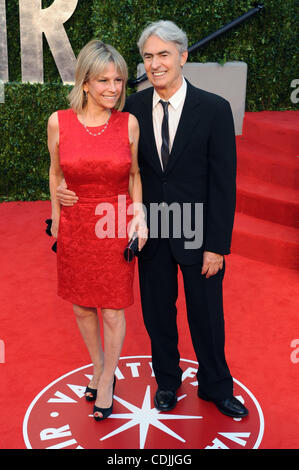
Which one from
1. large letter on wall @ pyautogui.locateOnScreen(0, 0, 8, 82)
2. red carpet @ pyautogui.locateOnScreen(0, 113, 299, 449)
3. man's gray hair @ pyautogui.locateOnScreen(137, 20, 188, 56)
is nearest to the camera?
man's gray hair @ pyautogui.locateOnScreen(137, 20, 188, 56)

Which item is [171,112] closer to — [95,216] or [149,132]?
[149,132]

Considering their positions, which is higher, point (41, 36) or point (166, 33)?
point (41, 36)

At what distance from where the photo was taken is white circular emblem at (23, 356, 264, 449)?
8.95 feet

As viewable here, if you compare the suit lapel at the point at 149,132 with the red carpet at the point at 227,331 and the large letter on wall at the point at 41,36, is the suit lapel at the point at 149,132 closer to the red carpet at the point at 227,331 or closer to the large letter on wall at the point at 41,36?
the red carpet at the point at 227,331

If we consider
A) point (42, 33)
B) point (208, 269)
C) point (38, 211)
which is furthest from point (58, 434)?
point (42, 33)

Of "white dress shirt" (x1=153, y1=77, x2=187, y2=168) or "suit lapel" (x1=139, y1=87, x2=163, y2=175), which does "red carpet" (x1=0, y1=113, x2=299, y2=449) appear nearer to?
"suit lapel" (x1=139, y1=87, x2=163, y2=175)

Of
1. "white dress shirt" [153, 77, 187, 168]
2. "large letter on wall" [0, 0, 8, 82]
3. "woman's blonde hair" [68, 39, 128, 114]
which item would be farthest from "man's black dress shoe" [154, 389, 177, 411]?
"large letter on wall" [0, 0, 8, 82]

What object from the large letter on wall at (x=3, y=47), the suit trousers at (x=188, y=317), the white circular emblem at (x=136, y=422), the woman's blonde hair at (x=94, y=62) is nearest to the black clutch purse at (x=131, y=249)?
the suit trousers at (x=188, y=317)

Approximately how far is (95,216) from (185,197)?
1.49 feet

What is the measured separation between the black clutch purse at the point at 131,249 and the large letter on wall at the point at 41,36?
4.20 m

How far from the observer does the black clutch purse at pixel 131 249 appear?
2719mm

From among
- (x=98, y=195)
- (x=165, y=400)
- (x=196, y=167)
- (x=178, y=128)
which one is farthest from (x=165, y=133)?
(x=165, y=400)

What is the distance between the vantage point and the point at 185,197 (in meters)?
2.70

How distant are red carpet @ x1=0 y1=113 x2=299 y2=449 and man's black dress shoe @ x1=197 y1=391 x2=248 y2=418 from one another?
1.5 inches
